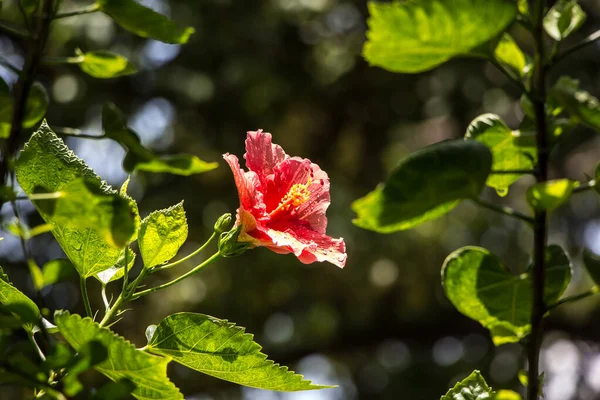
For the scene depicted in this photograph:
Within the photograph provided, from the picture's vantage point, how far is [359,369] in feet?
16.6

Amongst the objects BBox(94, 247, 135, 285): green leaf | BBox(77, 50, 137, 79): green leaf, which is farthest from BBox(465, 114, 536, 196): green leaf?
BBox(94, 247, 135, 285): green leaf

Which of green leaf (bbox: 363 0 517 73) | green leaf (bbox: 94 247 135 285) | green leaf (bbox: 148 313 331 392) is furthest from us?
green leaf (bbox: 94 247 135 285)

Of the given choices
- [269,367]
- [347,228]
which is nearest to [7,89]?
[269,367]

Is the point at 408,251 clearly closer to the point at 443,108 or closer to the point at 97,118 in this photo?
the point at 443,108

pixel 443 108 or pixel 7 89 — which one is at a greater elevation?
pixel 7 89

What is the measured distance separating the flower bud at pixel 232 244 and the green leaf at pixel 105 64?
277 mm

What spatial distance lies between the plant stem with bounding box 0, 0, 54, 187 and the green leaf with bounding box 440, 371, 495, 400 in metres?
0.40

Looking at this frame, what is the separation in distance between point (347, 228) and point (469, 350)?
1154 mm

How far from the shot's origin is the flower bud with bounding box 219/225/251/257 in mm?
881

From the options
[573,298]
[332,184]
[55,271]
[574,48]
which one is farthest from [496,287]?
[332,184]

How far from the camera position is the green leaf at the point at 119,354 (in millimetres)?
584

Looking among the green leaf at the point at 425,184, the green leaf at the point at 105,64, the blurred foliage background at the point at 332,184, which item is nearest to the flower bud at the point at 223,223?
the green leaf at the point at 105,64

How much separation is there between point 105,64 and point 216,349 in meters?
0.26

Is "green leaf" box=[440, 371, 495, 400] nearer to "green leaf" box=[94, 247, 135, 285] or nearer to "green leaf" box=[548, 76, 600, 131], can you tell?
"green leaf" box=[548, 76, 600, 131]
